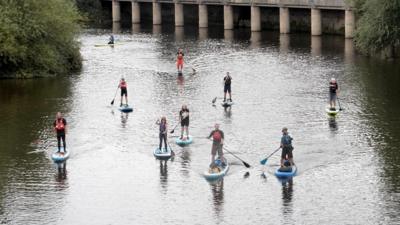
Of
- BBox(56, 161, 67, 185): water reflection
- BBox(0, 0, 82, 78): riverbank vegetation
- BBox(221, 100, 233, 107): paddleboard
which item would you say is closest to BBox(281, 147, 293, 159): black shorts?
BBox(56, 161, 67, 185): water reflection

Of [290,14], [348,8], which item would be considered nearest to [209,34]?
[290,14]

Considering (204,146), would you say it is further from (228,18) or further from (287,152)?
A: (228,18)

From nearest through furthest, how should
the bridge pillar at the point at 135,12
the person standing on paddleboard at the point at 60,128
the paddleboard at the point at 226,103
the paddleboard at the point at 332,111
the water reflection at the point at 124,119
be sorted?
the person standing on paddleboard at the point at 60,128
the water reflection at the point at 124,119
the paddleboard at the point at 332,111
the paddleboard at the point at 226,103
the bridge pillar at the point at 135,12

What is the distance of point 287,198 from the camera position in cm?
2998

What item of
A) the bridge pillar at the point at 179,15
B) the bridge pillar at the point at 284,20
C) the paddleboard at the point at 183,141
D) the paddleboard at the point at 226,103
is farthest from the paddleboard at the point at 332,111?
the bridge pillar at the point at 179,15

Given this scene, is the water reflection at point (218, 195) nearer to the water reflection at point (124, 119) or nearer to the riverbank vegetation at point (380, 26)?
the water reflection at point (124, 119)

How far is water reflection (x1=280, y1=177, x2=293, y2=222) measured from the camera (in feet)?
93.2

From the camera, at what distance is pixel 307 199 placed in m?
29.8

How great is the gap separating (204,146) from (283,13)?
53.5 m

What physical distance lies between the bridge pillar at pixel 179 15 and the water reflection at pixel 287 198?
74.1 metres

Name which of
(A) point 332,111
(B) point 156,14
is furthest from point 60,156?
→ (B) point 156,14

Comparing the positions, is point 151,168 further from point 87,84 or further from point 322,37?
point 322,37

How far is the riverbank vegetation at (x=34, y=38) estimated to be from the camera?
56938mm

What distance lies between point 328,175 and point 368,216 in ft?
15.8
